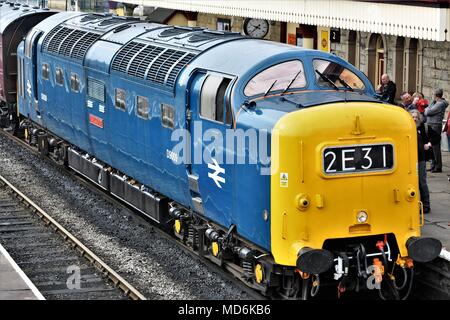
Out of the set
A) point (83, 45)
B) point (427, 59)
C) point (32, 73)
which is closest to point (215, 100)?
point (83, 45)

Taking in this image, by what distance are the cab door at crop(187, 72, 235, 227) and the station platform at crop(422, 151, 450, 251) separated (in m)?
3.33

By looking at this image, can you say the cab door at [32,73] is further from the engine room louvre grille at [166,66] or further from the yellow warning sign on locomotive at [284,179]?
the yellow warning sign on locomotive at [284,179]

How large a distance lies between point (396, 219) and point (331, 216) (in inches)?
37.8

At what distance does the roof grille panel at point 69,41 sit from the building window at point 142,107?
3566mm

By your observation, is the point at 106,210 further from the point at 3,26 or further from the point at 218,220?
the point at 3,26

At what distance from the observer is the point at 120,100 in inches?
766

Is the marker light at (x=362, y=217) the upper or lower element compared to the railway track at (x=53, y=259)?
upper

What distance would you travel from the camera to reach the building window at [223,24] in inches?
1467

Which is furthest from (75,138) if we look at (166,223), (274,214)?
(274,214)

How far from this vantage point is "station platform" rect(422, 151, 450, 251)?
16578mm

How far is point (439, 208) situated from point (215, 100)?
5.19m

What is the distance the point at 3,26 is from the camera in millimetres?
29750

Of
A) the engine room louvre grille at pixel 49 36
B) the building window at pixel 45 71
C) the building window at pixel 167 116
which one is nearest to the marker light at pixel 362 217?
the building window at pixel 167 116
